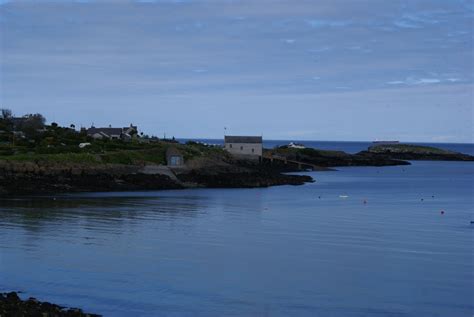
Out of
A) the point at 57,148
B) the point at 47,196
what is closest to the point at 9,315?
the point at 47,196

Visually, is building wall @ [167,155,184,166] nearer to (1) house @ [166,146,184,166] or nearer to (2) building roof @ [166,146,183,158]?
(1) house @ [166,146,184,166]

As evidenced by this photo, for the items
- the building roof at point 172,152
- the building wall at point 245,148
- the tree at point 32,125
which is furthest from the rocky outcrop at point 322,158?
the tree at point 32,125

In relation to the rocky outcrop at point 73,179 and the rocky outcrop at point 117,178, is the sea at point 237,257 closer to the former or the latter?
the rocky outcrop at point 73,179

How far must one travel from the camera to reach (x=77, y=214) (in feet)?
137

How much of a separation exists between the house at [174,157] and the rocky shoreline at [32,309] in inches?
2134

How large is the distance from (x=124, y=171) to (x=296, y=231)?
33405 millimetres

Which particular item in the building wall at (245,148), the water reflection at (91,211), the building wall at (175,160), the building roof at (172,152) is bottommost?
the water reflection at (91,211)

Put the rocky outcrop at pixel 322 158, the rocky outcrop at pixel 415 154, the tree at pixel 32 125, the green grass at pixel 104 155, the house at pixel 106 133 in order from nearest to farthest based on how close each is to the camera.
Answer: the green grass at pixel 104 155
the tree at pixel 32 125
the house at pixel 106 133
the rocky outcrop at pixel 322 158
the rocky outcrop at pixel 415 154

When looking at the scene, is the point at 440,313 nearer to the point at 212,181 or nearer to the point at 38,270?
the point at 38,270

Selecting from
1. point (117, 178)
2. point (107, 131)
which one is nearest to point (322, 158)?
point (107, 131)

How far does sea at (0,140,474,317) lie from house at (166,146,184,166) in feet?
71.2

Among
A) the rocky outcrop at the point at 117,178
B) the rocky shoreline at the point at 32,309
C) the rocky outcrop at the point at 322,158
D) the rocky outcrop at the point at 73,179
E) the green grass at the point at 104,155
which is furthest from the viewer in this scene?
the rocky outcrop at the point at 322,158

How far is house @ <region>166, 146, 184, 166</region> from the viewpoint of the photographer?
241 ft

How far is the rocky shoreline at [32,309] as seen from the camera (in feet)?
56.5
